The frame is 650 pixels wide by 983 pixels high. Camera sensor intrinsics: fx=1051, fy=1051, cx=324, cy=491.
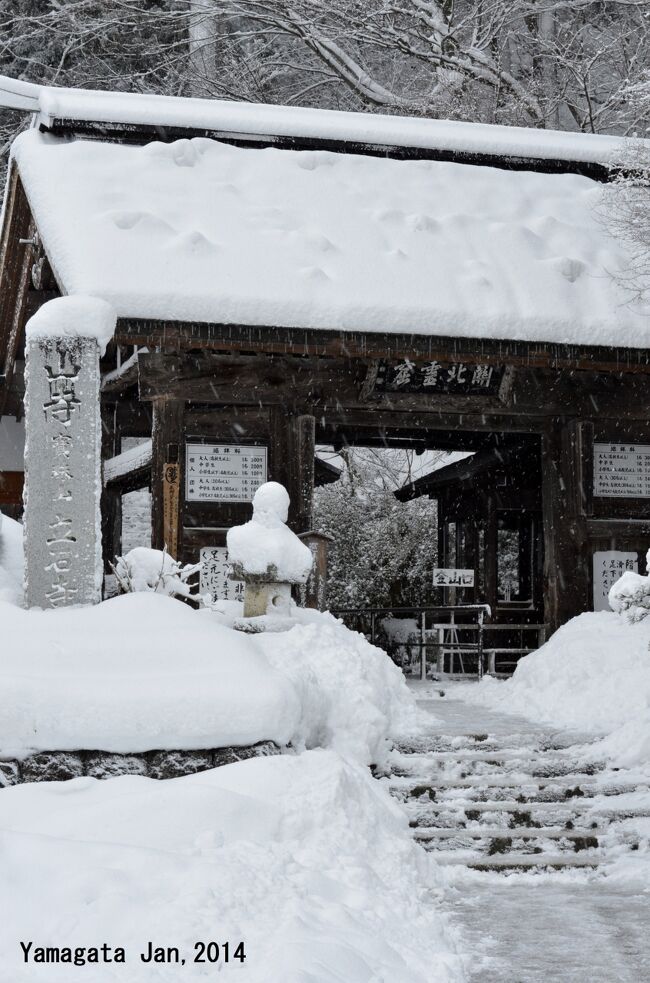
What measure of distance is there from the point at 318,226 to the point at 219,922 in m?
9.42

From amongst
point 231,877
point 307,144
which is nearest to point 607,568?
point 307,144

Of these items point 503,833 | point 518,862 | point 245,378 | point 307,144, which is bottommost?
point 518,862

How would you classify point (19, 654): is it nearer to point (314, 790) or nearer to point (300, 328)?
point (314, 790)

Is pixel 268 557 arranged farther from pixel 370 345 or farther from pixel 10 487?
pixel 10 487

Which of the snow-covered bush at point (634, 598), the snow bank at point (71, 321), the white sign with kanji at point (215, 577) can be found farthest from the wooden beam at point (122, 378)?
the snow-covered bush at point (634, 598)

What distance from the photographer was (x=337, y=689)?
7.89m

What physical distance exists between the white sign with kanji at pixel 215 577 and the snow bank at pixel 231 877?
509 centimetres

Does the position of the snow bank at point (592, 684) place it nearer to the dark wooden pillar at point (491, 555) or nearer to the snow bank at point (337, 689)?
the snow bank at point (337, 689)

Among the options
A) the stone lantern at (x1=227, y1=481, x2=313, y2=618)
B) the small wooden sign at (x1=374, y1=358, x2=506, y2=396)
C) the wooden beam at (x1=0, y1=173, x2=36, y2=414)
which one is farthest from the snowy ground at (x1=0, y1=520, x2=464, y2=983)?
the wooden beam at (x1=0, y1=173, x2=36, y2=414)

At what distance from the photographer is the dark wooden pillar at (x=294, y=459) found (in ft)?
38.3

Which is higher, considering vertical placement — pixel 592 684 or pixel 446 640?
pixel 592 684

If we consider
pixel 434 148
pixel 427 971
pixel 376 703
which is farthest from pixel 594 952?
pixel 434 148

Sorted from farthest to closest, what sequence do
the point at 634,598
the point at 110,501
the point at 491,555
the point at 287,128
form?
1. the point at 491,555
2. the point at 110,501
3. the point at 287,128
4. the point at 634,598

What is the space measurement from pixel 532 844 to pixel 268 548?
2.98m
